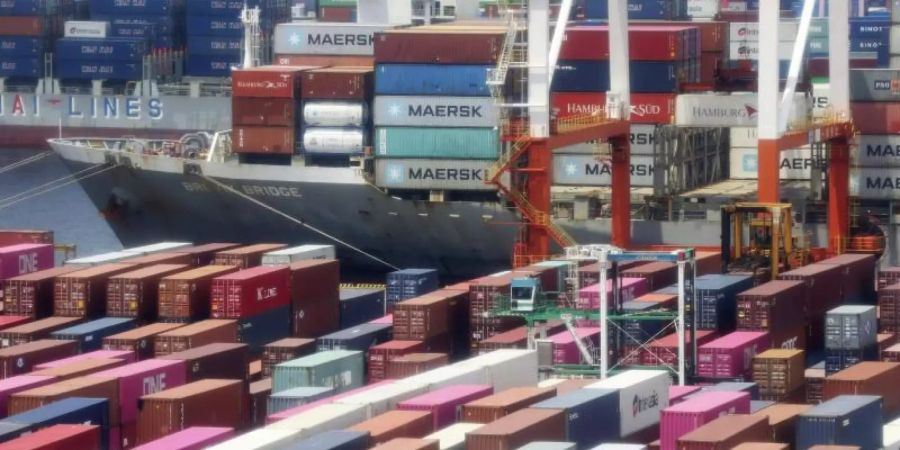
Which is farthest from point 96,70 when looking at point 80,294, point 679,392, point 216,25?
point 679,392

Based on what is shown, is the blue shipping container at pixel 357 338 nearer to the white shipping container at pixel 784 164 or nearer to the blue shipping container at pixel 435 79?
the blue shipping container at pixel 435 79

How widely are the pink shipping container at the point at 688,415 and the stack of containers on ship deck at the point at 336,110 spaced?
84.2 feet

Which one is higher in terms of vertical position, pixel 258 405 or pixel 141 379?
pixel 141 379

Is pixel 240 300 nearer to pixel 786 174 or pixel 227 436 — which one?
pixel 227 436

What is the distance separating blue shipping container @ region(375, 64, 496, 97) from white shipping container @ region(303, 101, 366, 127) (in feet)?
6.64

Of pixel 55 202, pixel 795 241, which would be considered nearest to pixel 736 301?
pixel 795 241

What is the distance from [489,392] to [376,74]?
22.7 m

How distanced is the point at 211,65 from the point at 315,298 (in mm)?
52878

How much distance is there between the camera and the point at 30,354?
1423 inches

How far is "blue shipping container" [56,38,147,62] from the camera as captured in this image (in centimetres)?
9338

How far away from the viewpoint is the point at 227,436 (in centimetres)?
3012

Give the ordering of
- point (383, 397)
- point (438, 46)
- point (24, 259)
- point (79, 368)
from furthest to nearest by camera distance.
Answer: point (438, 46) → point (24, 259) → point (79, 368) → point (383, 397)

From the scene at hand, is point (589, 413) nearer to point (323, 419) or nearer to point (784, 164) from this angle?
point (323, 419)

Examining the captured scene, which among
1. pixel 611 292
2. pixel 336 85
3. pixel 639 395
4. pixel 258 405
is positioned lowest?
pixel 258 405
